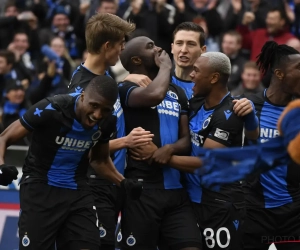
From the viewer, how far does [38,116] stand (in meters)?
6.71

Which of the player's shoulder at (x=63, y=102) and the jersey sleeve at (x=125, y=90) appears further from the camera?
the jersey sleeve at (x=125, y=90)

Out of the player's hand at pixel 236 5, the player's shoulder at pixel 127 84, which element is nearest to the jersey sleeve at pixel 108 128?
the player's shoulder at pixel 127 84

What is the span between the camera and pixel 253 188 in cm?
778

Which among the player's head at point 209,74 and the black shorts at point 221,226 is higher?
the player's head at point 209,74

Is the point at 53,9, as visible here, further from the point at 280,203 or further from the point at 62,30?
the point at 280,203

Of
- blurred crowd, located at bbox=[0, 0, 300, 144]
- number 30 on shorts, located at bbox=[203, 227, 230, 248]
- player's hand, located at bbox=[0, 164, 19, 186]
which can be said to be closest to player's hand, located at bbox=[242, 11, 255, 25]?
blurred crowd, located at bbox=[0, 0, 300, 144]

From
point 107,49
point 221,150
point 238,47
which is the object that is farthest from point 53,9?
point 221,150

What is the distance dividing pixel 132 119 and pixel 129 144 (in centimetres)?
38

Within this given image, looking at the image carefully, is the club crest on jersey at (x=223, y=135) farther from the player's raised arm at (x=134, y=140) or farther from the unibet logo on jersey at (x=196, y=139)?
the player's raised arm at (x=134, y=140)

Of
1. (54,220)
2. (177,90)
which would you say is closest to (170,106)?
(177,90)

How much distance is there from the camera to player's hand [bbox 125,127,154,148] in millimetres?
7211

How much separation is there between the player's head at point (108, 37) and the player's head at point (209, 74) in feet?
2.31

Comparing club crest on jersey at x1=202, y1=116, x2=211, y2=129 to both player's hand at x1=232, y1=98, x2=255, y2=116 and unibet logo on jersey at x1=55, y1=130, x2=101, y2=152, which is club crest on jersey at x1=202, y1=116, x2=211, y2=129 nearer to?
player's hand at x1=232, y1=98, x2=255, y2=116

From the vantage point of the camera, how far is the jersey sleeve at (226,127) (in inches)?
285
